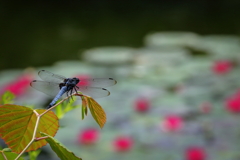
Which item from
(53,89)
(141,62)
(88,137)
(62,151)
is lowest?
(62,151)

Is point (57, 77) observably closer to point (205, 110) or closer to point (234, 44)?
point (205, 110)

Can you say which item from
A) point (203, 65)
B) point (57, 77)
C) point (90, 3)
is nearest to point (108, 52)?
point (203, 65)

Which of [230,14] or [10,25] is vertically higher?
[230,14]

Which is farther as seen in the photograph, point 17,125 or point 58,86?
point 58,86

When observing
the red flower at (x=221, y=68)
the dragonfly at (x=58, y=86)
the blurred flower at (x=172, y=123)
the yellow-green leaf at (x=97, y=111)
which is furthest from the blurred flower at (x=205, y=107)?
the yellow-green leaf at (x=97, y=111)

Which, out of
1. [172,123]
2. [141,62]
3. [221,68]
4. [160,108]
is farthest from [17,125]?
[141,62]

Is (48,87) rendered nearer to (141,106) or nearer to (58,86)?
(58,86)

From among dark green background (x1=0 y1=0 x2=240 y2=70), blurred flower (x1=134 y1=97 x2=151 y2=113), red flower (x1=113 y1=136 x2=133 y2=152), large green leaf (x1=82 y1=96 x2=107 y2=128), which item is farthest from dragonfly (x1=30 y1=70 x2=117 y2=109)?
dark green background (x1=0 y1=0 x2=240 y2=70)
